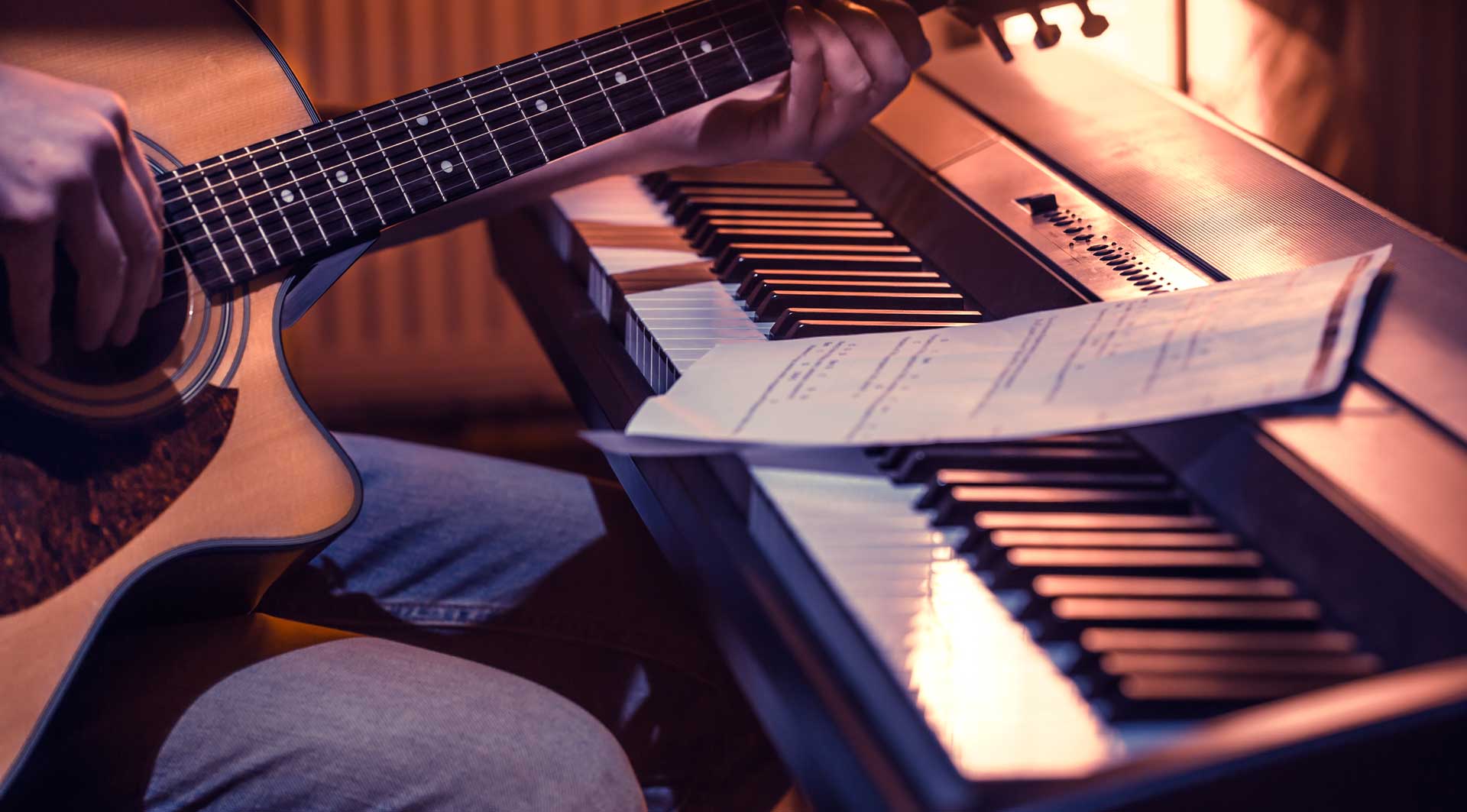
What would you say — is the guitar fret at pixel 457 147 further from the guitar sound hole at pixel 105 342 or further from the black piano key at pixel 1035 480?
the black piano key at pixel 1035 480

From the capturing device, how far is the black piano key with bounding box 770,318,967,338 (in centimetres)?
75

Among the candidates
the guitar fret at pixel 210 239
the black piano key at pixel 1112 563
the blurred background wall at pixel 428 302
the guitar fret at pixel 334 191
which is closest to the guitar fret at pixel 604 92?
the guitar fret at pixel 334 191

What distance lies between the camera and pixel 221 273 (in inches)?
32.0

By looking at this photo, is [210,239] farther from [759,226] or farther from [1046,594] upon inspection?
[1046,594]

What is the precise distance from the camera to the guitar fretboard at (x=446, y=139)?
A: 822 millimetres

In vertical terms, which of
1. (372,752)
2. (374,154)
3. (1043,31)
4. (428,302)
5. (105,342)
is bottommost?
(428,302)

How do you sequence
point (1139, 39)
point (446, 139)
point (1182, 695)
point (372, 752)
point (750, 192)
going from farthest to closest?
1. point (1139, 39)
2. point (750, 192)
3. point (446, 139)
4. point (372, 752)
5. point (1182, 695)

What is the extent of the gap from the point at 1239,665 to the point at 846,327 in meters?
0.38

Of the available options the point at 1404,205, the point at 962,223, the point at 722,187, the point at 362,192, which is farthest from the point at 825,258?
the point at 1404,205

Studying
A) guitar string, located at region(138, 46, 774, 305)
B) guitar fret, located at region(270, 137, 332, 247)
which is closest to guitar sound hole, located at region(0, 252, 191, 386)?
guitar string, located at region(138, 46, 774, 305)

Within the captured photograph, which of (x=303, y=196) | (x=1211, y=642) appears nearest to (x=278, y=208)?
(x=303, y=196)

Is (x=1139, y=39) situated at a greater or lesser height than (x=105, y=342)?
greater

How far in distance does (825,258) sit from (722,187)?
9.9 inches

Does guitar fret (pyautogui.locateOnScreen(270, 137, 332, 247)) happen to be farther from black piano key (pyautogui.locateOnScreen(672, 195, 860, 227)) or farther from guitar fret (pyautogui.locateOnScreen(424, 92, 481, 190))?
black piano key (pyautogui.locateOnScreen(672, 195, 860, 227))
